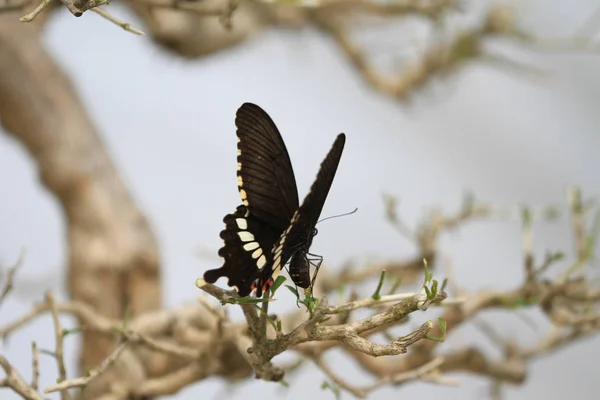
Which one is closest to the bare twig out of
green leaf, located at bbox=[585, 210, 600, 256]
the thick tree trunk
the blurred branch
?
the blurred branch

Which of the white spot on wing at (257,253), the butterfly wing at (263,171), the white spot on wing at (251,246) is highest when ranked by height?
the butterfly wing at (263,171)

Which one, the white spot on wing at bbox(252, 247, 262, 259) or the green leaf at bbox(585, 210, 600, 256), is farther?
the green leaf at bbox(585, 210, 600, 256)

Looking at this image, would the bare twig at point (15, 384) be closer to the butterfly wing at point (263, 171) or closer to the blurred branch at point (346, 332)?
the blurred branch at point (346, 332)

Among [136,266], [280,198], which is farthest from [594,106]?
[280,198]

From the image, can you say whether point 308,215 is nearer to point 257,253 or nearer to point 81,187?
point 257,253

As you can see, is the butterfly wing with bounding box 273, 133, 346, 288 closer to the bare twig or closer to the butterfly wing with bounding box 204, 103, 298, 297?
the butterfly wing with bounding box 204, 103, 298, 297

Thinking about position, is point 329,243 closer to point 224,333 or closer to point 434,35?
point 434,35

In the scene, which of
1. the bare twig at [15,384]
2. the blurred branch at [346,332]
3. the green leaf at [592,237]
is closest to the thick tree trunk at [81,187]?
the blurred branch at [346,332]
